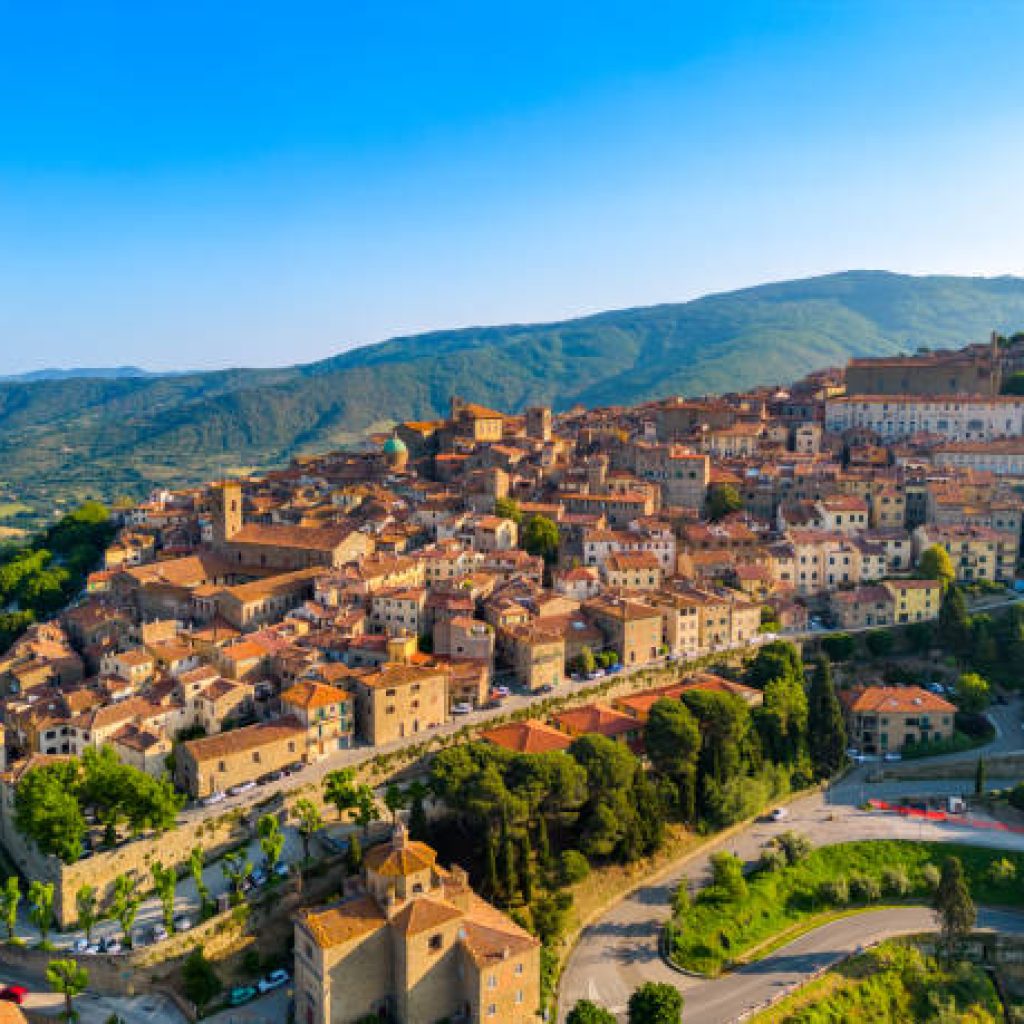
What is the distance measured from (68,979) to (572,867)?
61.4 feet

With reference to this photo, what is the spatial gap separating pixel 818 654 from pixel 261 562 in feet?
121

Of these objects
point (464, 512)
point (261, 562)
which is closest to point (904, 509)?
point (464, 512)

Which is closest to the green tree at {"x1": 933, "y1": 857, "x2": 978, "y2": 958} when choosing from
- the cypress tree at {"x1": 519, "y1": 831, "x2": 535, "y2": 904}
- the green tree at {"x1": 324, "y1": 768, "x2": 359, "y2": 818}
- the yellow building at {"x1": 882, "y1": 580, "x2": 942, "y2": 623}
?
the cypress tree at {"x1": 519, "y1": 831, "x2": 535, "y2": 904}

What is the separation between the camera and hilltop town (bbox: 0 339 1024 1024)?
113 ft

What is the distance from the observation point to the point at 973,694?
52.1 metres

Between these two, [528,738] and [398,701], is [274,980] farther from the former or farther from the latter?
[528,738]

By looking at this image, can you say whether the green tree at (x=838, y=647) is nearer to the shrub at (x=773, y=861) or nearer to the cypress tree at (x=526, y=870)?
the shrub at (x=773, y=861)

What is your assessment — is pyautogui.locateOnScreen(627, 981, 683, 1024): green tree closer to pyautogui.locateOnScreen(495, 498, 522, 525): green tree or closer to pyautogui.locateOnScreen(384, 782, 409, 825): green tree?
pyautogui.locateOnScreen(384, 782, 409, 825): green tree

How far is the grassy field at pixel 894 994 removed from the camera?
115ft

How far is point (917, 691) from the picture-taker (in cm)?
5222

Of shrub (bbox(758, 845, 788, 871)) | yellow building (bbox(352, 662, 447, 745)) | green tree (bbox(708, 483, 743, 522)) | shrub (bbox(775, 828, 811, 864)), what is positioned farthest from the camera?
green tree (bbox(708, 483, 743, 522))

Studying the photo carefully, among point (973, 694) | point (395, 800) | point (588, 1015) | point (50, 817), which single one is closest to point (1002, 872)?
point (973, 694)

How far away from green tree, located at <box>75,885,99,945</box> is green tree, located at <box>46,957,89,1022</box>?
2.05m

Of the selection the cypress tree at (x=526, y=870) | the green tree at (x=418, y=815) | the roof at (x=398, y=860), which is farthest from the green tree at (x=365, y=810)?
the cypress tree at (x=526, y=870)
